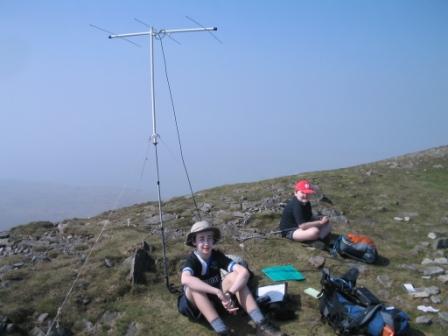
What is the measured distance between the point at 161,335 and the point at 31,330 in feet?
8.52

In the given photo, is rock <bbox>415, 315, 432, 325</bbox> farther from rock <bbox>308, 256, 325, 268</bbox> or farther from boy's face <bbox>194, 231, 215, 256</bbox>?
boy's face <bbox>194, 231, 215, 256</bbox>

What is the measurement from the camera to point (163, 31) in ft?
33.8

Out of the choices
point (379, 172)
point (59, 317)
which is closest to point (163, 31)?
point (59, 317)

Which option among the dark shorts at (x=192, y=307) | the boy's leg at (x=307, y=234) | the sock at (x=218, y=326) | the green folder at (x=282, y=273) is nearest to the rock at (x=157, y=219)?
the boy's leg at (x=307, y=234)

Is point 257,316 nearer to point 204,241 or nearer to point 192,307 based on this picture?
point 192,307

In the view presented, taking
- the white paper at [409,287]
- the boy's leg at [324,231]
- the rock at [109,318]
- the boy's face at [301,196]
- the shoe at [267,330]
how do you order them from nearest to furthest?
the shoe at [267,330]
the rock at [109,318]
the white paper at [409,287]
the boy's face at [301,196]
the boy's leg at [324,231]

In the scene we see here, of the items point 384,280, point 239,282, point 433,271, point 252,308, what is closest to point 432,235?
point 433,271

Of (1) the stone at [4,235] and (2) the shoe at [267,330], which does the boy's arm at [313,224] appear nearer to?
(2) the shoe at [267,330]

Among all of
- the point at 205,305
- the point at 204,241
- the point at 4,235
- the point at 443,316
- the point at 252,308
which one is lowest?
the point at 443,316

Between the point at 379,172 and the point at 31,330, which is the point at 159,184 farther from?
the point at 379,172

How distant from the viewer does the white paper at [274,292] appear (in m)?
8.22

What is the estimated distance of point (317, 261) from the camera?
418 inches

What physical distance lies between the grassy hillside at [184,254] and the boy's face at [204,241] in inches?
56.9

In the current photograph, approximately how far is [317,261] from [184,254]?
3.52m
